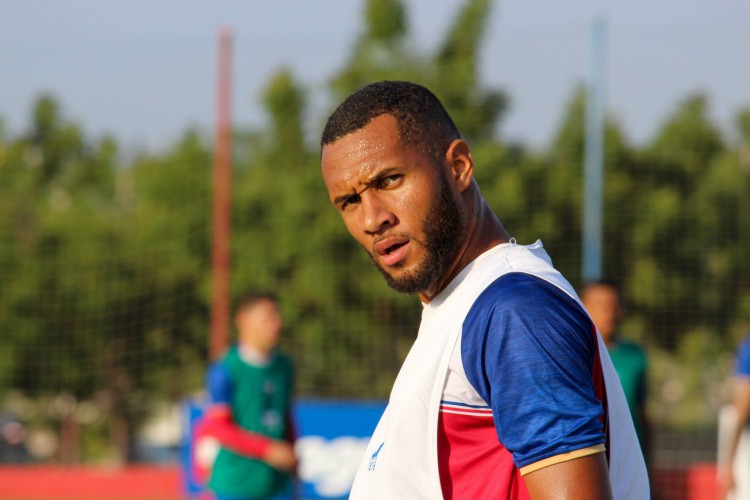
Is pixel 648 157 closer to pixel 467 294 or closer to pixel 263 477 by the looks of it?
pixel 263 477

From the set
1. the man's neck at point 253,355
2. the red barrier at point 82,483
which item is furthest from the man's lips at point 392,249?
the red barrier at point 82,483

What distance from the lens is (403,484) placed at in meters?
1.99

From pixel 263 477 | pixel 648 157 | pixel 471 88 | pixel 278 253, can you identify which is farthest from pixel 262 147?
pixel 263 477

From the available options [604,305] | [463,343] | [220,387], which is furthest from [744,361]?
[463,343]

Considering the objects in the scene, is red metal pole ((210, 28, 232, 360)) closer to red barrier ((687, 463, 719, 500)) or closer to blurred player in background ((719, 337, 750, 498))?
red barrier ((687, 463, 719, 500))

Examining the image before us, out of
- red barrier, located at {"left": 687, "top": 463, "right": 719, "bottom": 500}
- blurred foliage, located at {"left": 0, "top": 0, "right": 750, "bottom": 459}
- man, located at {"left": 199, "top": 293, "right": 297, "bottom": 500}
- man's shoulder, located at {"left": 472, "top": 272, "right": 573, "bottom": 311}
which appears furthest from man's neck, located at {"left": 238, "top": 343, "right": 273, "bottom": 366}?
man's shoulder, located at {"left": 472, "top": 272, "right": 573, "bottom": 311}

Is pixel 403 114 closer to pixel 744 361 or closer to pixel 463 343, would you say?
pixel 463 343

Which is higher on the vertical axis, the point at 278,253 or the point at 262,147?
the point at 262,147

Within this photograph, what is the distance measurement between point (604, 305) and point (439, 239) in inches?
180

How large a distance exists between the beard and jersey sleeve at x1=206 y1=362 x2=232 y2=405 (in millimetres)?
5223

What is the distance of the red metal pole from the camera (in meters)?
11.3

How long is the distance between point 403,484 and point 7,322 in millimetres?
12700

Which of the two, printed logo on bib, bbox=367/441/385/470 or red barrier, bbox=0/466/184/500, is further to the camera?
red barrier, bbox=0/466/184/500

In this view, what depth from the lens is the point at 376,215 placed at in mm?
2107
